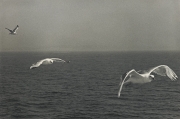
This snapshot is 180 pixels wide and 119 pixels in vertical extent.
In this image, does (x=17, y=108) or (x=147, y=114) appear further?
(x=17, y=108)

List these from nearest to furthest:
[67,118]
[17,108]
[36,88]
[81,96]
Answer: [67,118]
[17,108]
[81,96]
[36,88]

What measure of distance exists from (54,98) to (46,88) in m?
11.1

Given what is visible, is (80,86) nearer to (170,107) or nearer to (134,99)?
(134,99)

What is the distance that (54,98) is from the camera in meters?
39.6

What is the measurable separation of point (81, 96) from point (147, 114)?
1448cm

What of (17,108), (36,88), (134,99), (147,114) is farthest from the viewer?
(36,88)

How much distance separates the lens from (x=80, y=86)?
50.7 m

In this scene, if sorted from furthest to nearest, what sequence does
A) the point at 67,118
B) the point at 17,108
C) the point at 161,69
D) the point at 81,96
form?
the point at 81,96 < the point at 17,108 < the point at 67,118 < the point at 161,69

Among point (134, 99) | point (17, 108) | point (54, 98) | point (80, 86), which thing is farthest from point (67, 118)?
point (80, 86)

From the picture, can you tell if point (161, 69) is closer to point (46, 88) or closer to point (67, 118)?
point (67, 118)

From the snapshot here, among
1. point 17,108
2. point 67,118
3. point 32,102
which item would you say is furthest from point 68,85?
point 67,118

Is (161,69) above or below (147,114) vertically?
above

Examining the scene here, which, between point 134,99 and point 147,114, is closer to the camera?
point 147,114

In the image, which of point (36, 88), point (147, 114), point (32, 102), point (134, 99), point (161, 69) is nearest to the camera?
point (161, 69)
